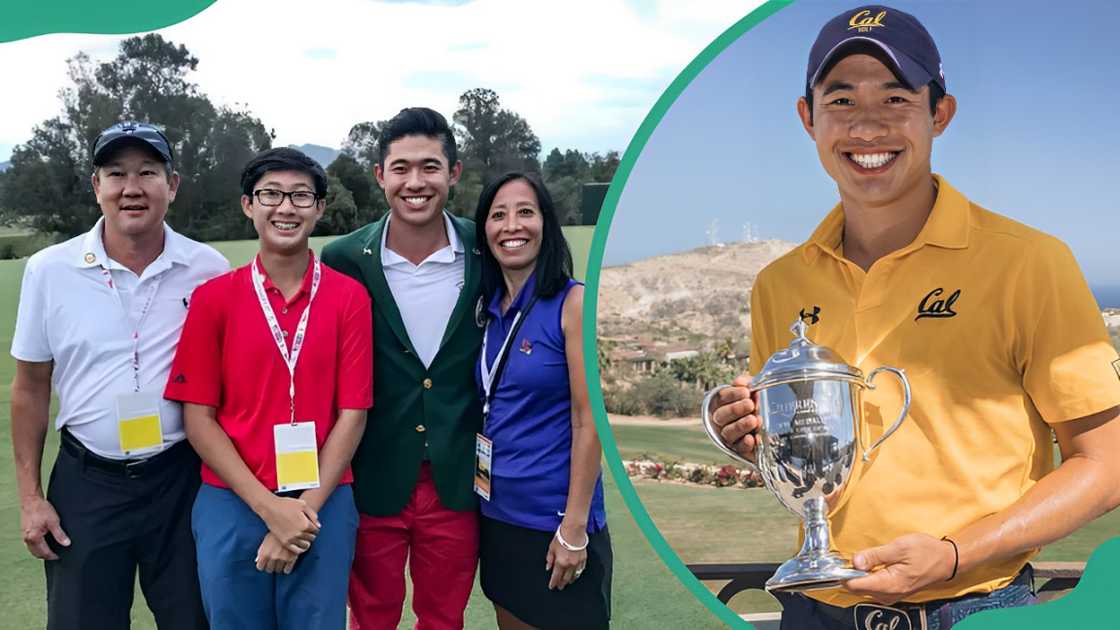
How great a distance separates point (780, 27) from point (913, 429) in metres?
0.94

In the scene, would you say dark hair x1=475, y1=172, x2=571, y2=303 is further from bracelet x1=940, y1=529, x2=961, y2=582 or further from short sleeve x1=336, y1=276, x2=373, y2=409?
bracelet x1=940, y1=529, x2=961, y2=582

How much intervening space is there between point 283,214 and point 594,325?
0.88 meters

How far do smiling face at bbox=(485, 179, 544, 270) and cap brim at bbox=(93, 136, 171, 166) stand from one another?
3.11ft

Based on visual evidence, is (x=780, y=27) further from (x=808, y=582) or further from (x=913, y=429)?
(x=808, y=582)

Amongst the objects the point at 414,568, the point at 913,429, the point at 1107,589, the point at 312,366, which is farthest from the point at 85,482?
the point at 1107,589

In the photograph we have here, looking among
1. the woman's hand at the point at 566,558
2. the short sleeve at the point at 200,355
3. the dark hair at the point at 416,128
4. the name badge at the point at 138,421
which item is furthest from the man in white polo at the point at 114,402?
the woman's hand at the point at 566,558

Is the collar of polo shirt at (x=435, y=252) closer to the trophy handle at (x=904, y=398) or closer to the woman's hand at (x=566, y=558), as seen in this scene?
the woman's hand at (x=566, y=558)

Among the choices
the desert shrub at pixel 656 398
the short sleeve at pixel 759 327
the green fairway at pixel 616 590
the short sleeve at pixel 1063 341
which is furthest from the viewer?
the green fairway at pixel 616 590

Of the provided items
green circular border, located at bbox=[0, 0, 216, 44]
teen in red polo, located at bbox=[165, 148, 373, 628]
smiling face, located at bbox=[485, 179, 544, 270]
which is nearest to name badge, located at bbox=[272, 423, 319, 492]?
teen in red polo, located at bbox=[165, 148, 373, 628]

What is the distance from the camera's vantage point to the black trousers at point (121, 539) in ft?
8.96

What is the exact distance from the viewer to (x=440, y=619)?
2.91 meters

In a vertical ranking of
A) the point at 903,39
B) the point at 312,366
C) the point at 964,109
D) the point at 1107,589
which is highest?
the point at 903,39

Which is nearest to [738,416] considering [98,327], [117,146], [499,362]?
[499,362]

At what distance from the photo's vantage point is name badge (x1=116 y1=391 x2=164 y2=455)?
268cm
